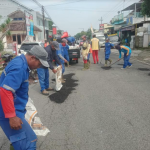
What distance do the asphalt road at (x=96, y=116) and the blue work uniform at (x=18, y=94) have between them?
963 millimetres

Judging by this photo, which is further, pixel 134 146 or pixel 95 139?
pixel 95 139

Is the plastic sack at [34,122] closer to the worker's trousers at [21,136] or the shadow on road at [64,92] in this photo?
the worker's trousers at [21,136]

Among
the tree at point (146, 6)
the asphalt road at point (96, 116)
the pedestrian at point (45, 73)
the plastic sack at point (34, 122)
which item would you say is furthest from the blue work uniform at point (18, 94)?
the tree at point (146, 6)

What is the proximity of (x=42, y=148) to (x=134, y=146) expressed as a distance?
1.56 metres

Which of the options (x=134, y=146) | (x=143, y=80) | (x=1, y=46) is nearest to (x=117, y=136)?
(x=134, y=146)

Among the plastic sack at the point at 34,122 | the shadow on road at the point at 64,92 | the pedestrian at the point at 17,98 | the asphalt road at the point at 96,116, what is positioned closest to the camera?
the pedestrian at the point at 17,98

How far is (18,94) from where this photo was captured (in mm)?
2414

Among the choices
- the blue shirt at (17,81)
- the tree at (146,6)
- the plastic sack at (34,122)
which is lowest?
the plastic sack at (34,122)

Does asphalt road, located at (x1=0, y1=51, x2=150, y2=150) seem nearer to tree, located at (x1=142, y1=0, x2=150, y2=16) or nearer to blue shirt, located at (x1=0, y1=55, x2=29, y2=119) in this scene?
blue shirt, located at (x1=0, y1=55, x2=29, y2=119)

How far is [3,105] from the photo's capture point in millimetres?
2168

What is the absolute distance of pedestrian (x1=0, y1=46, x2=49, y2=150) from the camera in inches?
85.2

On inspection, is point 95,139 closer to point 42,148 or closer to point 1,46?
point 42,148

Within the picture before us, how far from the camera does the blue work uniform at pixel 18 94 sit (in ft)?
7.14

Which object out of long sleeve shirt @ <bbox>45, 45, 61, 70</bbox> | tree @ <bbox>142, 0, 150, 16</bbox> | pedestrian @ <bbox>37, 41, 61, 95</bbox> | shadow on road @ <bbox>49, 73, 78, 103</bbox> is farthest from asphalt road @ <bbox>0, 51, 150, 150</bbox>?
tree @ <bbox>142, 0, 150, 16</bbox>
